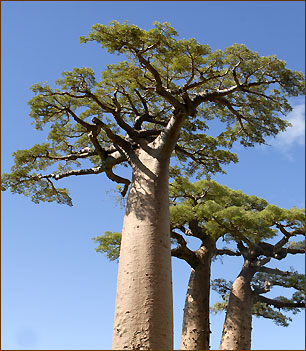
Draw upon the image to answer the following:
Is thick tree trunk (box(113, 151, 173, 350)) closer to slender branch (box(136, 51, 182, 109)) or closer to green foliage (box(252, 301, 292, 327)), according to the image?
slender branch (box(136, 51, 182, 109))

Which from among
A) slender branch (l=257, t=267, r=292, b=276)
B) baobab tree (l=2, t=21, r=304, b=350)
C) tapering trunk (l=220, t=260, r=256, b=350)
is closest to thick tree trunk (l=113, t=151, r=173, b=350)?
baobab tree (l=2, t=21, r=304, b=350)

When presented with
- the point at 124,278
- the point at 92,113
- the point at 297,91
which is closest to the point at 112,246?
the point at 92,113

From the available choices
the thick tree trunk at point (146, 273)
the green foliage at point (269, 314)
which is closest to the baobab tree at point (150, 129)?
the thick tree trunk at point (146, 273)

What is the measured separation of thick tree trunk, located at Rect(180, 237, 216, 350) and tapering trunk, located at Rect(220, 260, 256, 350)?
0.97 metres

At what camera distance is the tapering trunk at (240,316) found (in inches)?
391

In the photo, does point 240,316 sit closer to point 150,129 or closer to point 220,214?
point 220,214

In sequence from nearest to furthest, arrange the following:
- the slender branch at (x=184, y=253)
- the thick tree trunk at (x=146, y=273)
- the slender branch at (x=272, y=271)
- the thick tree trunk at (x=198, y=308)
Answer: the thick tree trunk at (x=146, y=273), the thick tree trunk at (x=198, y=308), the slender branch at (x=184, y=253), the slender branch at (x=272, y=271)

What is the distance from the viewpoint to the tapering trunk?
9930 mm

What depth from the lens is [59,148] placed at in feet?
27.9

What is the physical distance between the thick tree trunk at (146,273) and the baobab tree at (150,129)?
0.01m

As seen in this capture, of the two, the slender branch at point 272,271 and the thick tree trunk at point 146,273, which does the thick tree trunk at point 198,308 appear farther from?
the thick tree trunk at point 146,273

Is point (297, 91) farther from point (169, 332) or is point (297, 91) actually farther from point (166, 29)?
point (169, 332)

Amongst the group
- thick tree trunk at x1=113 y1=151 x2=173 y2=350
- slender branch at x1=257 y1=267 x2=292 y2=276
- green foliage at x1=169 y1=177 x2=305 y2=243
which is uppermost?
green foliage at x1=169 y1=177 x2=305 y2=243

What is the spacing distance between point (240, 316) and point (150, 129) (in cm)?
568
